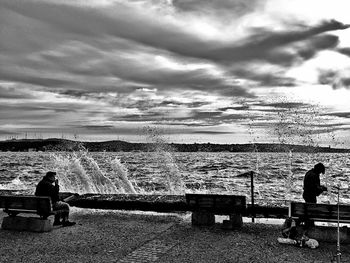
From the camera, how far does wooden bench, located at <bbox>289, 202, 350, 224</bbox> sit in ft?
26.9

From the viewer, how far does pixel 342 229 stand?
27.5 feet

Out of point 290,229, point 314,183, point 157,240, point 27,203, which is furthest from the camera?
point 27,203

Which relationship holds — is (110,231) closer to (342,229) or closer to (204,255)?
(204,255)

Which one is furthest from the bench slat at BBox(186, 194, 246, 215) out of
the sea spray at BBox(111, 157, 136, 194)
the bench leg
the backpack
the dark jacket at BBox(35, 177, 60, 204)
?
the sea spray at BBox(111, 157, 136, 194)

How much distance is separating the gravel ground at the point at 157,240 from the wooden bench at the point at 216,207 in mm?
251

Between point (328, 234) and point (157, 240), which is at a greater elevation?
point (328, 234)

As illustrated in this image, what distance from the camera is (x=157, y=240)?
27.9 feet

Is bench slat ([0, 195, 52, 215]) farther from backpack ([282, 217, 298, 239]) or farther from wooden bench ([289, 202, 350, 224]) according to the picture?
wooden bench ([289, 202, 350, 224])

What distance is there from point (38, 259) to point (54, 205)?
8.20ft

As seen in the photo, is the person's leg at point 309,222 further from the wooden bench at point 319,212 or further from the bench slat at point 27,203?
the bench slat at point 27,203

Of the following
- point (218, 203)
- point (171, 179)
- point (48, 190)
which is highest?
point (48, 190)

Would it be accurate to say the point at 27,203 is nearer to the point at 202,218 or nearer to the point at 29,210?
the point at 29,210

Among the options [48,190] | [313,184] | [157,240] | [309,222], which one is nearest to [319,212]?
[309,222]

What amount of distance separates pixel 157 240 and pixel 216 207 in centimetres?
184
